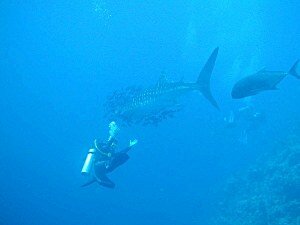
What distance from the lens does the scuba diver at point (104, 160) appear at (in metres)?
6.94

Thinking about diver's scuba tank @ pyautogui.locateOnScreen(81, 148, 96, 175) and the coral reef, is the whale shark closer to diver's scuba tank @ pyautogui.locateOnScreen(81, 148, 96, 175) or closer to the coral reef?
diver's scuba tank @ pyautogui.locateOnScreen(81, 148, 96, 175)

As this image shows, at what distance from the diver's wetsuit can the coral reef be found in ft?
28.1

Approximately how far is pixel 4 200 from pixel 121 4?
172 ft

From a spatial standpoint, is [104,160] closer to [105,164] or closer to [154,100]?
[105,164]

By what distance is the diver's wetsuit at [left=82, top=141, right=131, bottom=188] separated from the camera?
22.5 ft

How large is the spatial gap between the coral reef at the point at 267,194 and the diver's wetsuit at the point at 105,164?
8555 millimetres

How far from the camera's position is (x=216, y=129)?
3906 centimetres

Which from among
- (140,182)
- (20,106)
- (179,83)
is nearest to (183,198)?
(140,182)

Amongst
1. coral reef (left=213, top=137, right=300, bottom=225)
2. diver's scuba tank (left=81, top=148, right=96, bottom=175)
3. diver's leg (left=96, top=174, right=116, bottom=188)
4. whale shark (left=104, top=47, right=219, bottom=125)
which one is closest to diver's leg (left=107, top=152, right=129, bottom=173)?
diver's leg (left=96, top=174, right=116, bottom=188)

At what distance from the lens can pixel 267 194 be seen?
1630 cm

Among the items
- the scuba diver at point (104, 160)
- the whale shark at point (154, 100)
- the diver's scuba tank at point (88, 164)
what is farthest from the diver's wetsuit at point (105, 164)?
the whale shark at point (154, 100)

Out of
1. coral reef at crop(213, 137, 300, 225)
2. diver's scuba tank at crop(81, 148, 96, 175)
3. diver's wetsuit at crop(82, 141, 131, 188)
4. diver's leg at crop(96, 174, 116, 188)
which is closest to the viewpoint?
diver's wetsuit at crop(82, 141, 131, 188)

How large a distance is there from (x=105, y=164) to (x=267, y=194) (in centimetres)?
1161

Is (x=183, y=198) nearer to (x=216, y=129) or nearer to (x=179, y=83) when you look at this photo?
(x=216, y=129)
